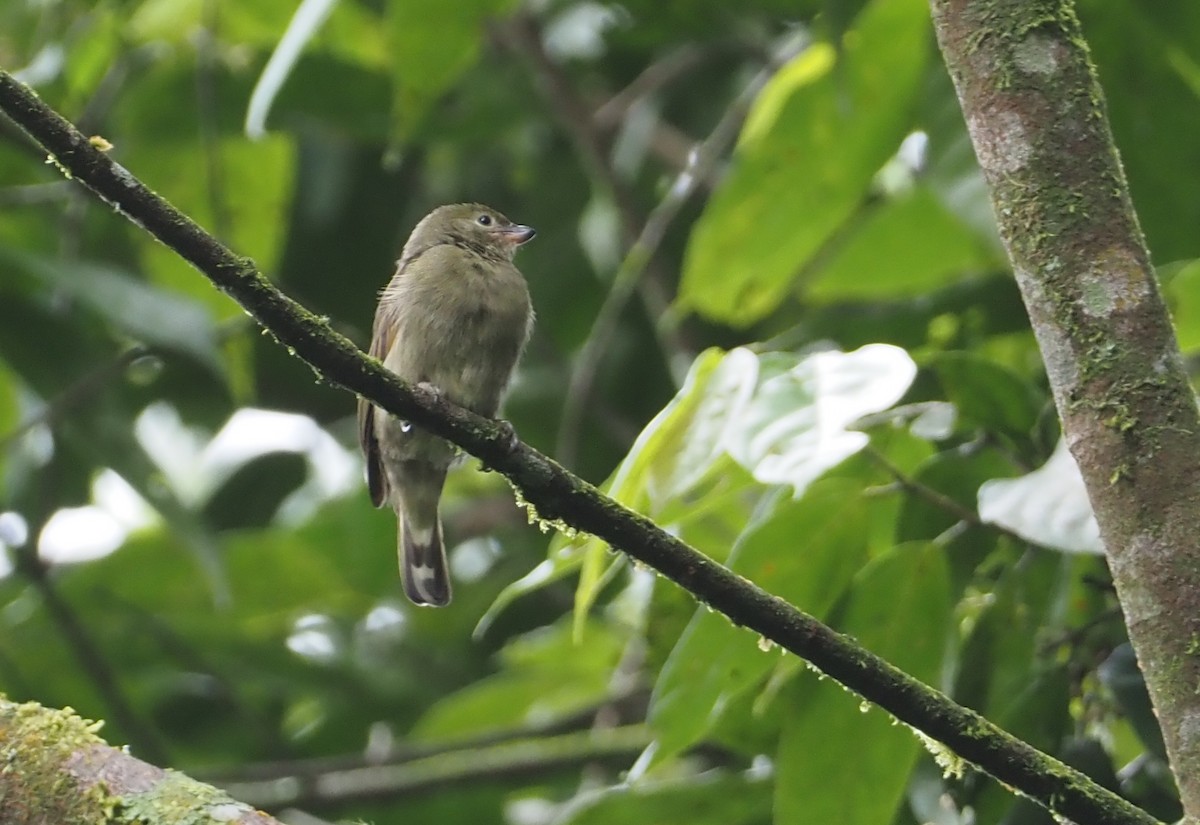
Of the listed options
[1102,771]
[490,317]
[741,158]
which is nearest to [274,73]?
[490,317]

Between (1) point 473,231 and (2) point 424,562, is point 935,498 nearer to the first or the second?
(2) point 424,562

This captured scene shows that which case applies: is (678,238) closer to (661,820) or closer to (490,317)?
(490,317)

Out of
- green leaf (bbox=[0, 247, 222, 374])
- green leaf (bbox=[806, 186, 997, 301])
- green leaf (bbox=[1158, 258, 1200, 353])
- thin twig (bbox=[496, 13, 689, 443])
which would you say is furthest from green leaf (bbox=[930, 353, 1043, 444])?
thin twig (bbox=[496, 13, 689, 443])

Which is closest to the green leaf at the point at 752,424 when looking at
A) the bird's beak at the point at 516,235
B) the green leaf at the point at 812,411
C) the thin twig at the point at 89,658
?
the green leaf at the point at 812,411

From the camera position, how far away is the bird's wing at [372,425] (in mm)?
4199

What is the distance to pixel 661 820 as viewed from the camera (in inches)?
120

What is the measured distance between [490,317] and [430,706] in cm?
199

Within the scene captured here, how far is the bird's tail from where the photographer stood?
4406mm

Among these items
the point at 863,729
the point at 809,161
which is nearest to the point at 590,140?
the point at 809,161

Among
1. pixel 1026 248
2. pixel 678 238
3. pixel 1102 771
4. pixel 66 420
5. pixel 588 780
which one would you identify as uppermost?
pixel 678 238

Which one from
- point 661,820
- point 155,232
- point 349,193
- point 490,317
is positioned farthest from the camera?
point 349,193

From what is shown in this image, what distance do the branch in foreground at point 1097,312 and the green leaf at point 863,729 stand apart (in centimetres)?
64

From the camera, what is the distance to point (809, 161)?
13.2ft

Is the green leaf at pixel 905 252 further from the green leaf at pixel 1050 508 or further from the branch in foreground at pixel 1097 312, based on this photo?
the branch in foreground at pixel 1097 312
